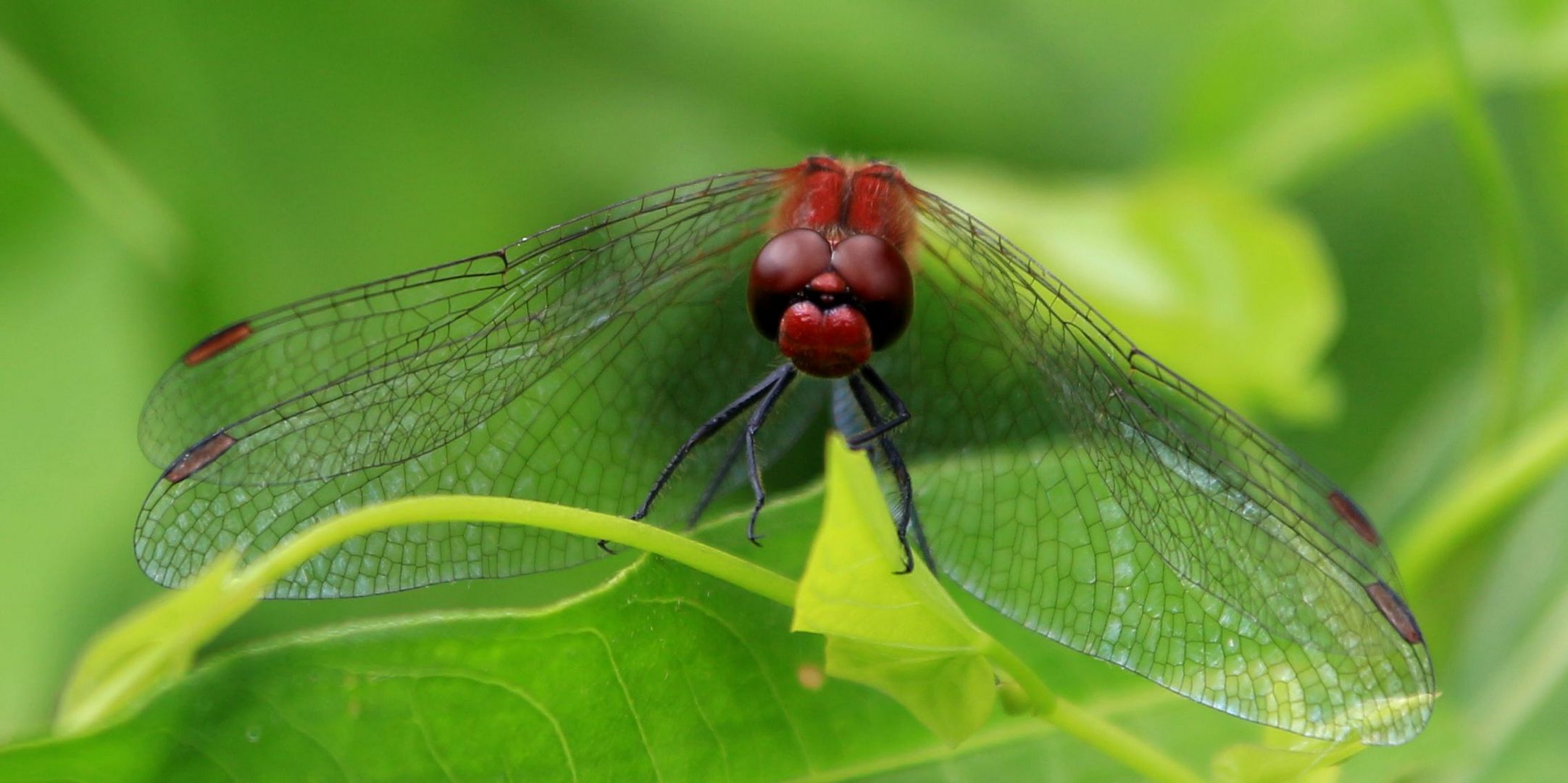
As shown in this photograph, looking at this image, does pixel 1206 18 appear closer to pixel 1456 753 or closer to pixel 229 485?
pixel 1456 753

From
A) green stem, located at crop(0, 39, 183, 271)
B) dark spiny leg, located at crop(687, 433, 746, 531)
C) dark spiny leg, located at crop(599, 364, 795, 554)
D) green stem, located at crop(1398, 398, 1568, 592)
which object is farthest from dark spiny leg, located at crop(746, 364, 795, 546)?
green stem, located at crop(0, 39, 183, 271)

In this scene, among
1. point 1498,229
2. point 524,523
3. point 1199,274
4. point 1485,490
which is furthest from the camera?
point 1199,274

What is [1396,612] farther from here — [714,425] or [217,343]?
[217,343]

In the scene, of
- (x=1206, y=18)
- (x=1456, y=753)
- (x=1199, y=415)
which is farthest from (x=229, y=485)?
(x=1206, y=18)

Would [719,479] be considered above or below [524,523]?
above

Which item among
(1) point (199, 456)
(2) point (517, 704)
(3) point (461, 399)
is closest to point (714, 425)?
(3) point (461, 399)

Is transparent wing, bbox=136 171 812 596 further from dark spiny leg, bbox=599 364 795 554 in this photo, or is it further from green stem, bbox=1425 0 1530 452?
green stem, bbox=1425 0 1530 452
